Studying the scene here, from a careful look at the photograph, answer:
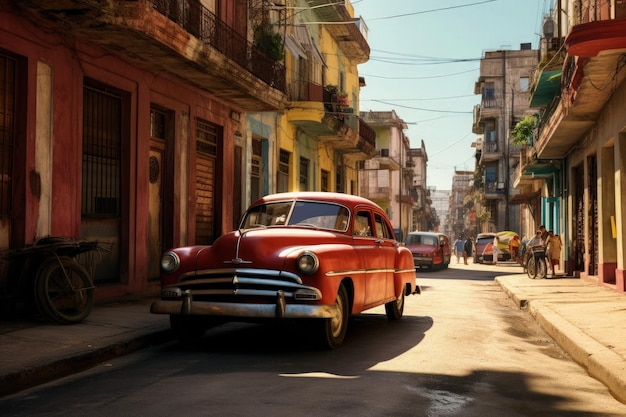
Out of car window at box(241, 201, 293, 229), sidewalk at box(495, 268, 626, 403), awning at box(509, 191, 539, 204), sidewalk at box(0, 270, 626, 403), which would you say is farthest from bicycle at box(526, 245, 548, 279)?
awning at box(509, 191, 539, 204)

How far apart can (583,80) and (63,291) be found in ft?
34.8

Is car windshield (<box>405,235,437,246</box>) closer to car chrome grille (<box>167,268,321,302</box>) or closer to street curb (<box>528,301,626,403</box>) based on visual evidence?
street curb (<box>528,301,626,403</box>)

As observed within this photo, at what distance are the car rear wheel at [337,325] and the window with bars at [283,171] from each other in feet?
45.6

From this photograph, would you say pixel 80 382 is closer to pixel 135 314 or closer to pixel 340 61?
pixel 135 314

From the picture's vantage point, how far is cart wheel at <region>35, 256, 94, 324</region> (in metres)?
8.47

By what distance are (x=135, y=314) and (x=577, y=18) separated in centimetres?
1259

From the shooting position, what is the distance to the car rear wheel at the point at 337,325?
7355mm

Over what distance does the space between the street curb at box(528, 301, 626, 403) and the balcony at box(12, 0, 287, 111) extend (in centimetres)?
700

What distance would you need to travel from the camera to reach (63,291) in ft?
29.3

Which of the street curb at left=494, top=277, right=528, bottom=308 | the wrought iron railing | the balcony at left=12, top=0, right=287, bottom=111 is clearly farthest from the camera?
the street curb at left=494, top=277, right=528, bottom=308

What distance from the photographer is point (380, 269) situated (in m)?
9.32

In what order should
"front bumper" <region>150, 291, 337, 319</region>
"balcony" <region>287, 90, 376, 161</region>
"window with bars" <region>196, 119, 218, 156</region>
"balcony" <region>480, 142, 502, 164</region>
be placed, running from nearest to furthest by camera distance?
"front bumper" <region>150, 291, 337, 319</region>, "window with bars" <region>196, 119, 218, 156</region>, "balcony" <region>287, 90, 376, 161</region>, "balcony" <region>480, 142, 502, 164</region>

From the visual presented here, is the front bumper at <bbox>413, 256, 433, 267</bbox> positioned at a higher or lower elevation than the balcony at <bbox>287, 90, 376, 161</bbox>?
lower

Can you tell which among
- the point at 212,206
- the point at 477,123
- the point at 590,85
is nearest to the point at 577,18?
the point at 590,85
